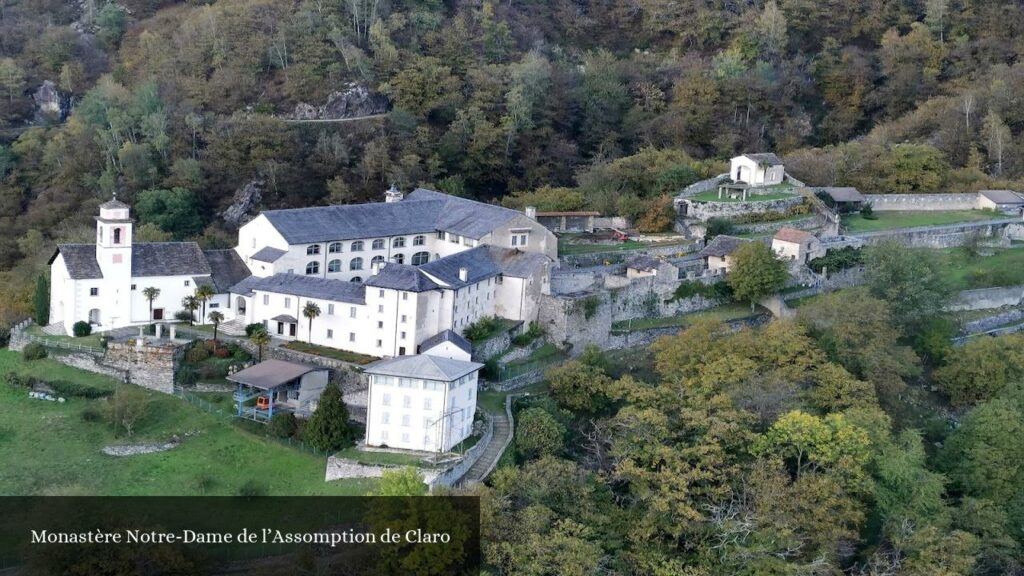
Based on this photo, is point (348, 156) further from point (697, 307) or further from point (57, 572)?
point (57, 572)

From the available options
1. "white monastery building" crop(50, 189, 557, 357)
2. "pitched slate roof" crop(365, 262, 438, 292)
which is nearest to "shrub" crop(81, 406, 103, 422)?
"white monastery building" crop(50, 189, 557, 357)

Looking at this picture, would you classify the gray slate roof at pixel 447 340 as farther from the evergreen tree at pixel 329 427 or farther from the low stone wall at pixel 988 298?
the low stone wall at pixel 988 298

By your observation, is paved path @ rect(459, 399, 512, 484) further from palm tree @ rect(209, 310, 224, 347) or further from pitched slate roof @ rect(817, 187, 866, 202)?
pitched slate roof @ rect(817, 187, 866, 202)

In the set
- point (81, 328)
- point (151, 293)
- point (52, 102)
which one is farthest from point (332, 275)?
point (52, 102)

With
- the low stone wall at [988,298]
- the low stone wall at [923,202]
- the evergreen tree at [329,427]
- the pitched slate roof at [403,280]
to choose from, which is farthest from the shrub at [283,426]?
the low stone wall at [923,202]

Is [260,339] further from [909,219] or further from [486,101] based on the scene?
[909,219]

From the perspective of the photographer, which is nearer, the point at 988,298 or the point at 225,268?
the point at 225,268

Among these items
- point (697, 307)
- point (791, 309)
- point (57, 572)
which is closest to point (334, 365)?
point (57, 572)
